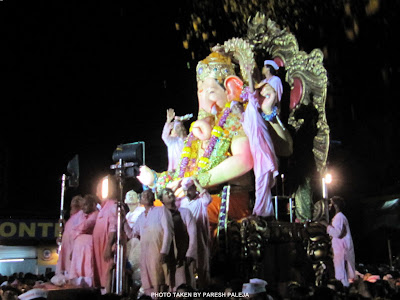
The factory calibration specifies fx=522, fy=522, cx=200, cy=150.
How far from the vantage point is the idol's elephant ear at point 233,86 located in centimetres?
966

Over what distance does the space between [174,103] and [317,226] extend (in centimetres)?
708

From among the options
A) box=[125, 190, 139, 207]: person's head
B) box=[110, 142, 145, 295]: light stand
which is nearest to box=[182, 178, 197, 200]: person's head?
box=[110, 142, 145, 295]: light stand

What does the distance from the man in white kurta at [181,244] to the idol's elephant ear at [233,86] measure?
2951 mm

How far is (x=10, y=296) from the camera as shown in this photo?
225 inches

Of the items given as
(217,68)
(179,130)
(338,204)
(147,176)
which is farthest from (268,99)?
(147,176)

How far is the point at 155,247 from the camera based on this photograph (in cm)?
702

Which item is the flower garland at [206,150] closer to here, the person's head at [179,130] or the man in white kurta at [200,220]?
the person's head at [179,130]

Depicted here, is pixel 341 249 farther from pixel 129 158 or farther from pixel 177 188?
pixel 129 158

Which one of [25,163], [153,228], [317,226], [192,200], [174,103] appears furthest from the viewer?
[25,163]

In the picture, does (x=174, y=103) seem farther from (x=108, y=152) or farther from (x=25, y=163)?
(x=25, y=163)

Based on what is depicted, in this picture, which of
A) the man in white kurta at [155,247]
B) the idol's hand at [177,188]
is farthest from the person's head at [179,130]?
the man in white kurta at [155,247]

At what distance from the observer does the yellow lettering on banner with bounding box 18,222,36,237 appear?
1655cm

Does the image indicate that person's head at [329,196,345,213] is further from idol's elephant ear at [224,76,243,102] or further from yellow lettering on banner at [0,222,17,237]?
yellow lettering on banner at [0,222,17,237]

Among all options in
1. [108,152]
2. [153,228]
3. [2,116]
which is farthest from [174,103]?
[153,228]
